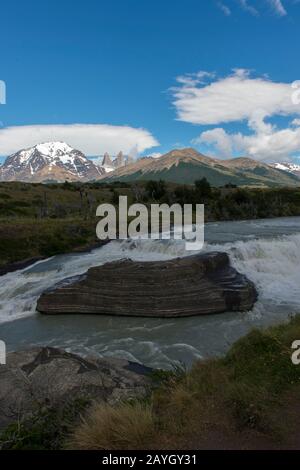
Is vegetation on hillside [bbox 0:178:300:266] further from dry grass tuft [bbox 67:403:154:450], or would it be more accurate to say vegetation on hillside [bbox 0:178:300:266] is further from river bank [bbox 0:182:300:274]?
dry grass tuft [bbox 67:403:154:450]

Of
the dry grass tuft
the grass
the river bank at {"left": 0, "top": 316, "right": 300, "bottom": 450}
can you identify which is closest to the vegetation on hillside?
the river bank at {"left": 0, "top": 316, "right": 300, "bottom": 450}

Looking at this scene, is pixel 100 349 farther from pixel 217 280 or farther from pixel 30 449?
pixel 30 449

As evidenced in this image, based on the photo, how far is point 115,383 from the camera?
1121 cm

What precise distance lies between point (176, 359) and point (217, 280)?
9.25m

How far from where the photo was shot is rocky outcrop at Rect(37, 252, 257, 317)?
78.6 feet

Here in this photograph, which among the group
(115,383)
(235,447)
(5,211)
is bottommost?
(115,383)

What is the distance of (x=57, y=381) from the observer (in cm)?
1138

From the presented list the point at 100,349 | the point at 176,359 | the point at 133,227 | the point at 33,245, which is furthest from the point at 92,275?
the point at 133,227

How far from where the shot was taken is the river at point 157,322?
19.1 m

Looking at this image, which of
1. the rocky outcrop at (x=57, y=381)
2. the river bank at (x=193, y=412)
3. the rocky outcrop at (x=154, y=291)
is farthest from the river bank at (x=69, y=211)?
the river bank at (x=193, y=412)
